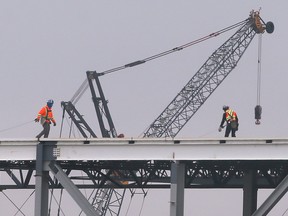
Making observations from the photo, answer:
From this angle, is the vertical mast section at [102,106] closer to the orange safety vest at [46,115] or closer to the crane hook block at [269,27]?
the crane hook block at [269,27]

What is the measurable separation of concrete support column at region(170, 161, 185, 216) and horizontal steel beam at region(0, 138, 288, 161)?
0.74 metres

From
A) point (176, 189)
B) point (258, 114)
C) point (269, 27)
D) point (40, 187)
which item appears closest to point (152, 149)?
point (176, 189)

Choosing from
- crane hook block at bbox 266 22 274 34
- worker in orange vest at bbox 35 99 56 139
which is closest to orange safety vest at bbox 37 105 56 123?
worker in orange vest at bbox 35 99 56 139

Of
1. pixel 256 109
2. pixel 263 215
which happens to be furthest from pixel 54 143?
pixel 256 109

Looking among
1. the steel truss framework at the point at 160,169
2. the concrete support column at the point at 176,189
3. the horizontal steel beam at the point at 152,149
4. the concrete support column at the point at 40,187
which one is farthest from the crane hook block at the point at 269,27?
the concrete support column at the point at 176,189

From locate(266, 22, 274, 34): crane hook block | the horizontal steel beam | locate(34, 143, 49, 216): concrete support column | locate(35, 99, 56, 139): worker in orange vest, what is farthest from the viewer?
locate(266, 22, 274, 34): crane hook block

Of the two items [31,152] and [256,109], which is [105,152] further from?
A: [256,109]

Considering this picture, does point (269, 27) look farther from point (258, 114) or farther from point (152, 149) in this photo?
point (152, 149)

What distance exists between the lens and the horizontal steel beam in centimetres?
5878

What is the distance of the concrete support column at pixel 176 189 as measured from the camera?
2365 inches

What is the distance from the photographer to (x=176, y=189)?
198ft

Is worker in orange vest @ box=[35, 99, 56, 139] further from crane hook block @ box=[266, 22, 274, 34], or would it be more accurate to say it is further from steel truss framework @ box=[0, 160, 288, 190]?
crane hook block @ box=[266, 22, 274, 34]

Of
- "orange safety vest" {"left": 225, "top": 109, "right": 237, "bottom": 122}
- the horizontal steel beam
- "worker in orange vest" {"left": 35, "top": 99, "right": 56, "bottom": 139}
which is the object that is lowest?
the horizontal steel beam

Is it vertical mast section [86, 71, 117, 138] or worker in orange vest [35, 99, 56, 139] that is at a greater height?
vertical mast section [86, 71, 117, 138]
